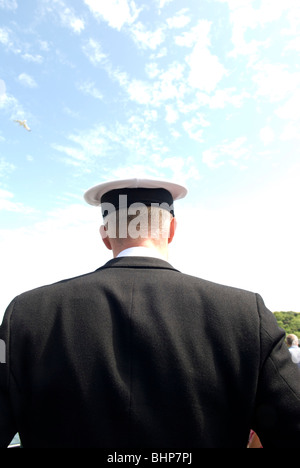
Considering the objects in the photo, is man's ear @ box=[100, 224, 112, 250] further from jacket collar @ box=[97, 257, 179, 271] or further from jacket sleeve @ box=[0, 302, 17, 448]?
jacket sleeve @ box=[0, 302, 17, 448]

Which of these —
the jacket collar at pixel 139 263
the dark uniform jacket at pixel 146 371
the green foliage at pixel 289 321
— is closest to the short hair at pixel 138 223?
the jacket collar at pixel 139 263

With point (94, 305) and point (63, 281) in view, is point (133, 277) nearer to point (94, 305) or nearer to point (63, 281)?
point (94, 305)

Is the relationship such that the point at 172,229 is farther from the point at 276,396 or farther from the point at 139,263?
the point at 276,396

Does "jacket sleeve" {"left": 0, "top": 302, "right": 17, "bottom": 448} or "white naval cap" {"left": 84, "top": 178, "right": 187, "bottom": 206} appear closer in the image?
"jacket sleeve" {"left": 0, "top": 302, "right": 17, "bottom": 448}

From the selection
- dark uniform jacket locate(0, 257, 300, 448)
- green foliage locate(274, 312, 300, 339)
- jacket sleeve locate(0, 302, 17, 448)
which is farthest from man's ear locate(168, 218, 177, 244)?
green foliage locate(274, 312, 300, 339)

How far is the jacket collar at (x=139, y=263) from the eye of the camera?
5.92ft

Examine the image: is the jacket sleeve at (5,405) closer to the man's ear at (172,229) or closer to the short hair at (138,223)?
the short hair at (138,223)

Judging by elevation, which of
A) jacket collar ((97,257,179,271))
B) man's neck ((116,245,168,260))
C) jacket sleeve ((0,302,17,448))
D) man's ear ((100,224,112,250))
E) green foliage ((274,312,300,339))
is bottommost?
green foliage ((274,312,300,339))

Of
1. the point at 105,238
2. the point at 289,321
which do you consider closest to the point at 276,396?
the point at 105,238

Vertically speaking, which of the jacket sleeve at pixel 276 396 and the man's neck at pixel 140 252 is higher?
the man's neck at pixel 140 252

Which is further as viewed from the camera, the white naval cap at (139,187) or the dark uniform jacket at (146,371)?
the white naval cap at (139,187)

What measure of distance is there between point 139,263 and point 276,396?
33.8 inches

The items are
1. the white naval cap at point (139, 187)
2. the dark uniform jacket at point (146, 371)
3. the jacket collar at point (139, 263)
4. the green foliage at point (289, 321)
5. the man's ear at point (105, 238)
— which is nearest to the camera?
the dark uniform jacket at point (146, 371)

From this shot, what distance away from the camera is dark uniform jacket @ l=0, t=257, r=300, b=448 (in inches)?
59.3
